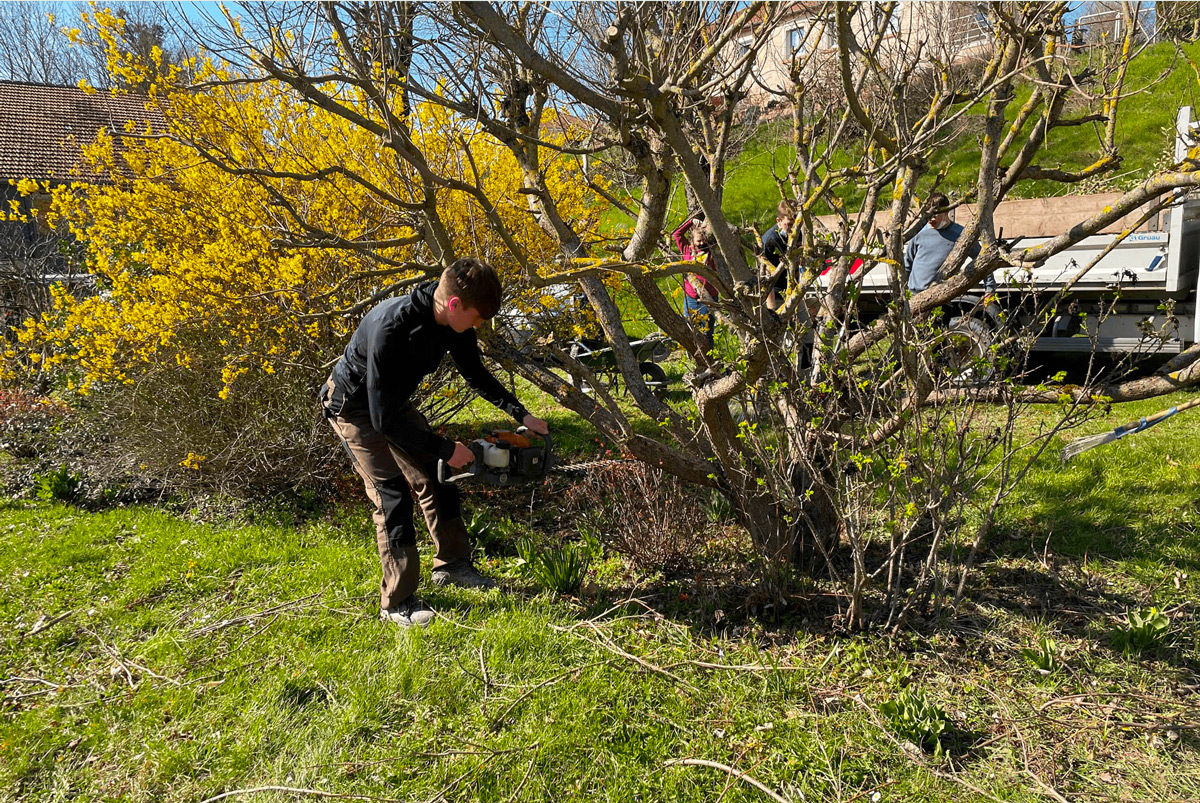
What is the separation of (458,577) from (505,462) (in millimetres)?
838

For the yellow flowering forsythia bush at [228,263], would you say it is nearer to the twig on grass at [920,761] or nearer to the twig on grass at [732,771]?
the twig on grass at [732,771]

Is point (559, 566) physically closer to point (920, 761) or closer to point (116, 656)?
point (920, 761)

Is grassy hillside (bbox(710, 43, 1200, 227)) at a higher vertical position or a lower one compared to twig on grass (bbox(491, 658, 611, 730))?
higher

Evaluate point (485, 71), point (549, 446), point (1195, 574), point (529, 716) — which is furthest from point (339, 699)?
point (1195, 574)

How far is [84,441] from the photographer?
232 inches

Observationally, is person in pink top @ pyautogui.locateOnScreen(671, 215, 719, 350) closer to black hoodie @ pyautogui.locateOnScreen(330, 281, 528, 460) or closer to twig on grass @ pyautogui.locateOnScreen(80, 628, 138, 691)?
black hoodie @ pyautogui.locateOnScreen(330, 281, 528, 460)

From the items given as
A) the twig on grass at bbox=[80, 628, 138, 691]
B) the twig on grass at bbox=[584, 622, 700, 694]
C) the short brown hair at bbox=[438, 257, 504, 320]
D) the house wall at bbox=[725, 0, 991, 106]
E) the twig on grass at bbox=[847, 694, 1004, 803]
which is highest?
the house wall at bbox=[725, 0, 991, 106]

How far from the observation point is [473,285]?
3281mm

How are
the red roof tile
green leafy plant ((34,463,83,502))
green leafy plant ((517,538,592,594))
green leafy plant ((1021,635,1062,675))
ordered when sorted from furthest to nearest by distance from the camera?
the red roof tile → green leafy plant ((34,463,83,502)) → green leafy plant ((517,538,592,594)) → green leafy plant ((1021,635,1062,675))

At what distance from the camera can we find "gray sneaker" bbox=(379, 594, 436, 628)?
11.8 ft

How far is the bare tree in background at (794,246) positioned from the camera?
120 inches

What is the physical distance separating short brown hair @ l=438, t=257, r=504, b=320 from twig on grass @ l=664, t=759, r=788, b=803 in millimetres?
1968

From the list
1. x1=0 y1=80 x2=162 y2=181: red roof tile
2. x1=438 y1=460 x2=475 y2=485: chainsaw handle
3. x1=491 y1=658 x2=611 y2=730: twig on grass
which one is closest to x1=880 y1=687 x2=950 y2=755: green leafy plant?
x1=491 y1=658 x2=611 y2=730: twig on grass

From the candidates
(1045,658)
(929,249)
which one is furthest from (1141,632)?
(929,249)
